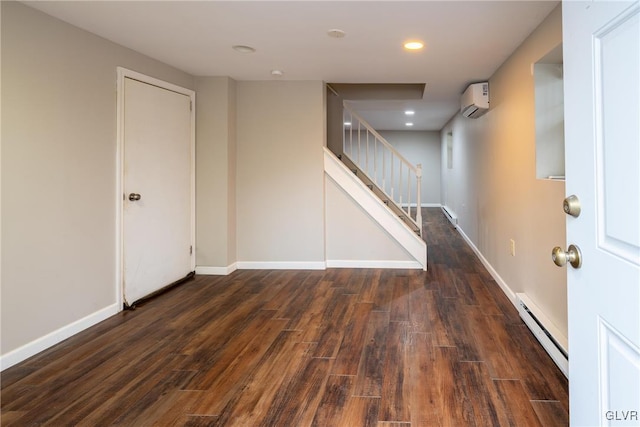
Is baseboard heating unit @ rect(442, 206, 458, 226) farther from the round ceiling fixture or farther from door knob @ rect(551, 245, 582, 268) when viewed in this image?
door knob @ rect(551, 245, 582, 268)

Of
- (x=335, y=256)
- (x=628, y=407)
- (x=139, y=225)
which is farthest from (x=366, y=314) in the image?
(x=628, y=407)

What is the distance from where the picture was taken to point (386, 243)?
14.9 feet

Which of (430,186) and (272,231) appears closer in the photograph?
(272,231)

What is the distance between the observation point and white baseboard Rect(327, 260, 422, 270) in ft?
14.7

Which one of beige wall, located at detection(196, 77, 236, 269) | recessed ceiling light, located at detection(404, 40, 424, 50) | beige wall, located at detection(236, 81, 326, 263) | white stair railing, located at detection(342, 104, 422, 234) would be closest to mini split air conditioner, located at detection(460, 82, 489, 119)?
white stair railing, located at detection(342, 104, 422, 234)

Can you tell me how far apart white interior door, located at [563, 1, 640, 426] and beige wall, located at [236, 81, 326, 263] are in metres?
3.51

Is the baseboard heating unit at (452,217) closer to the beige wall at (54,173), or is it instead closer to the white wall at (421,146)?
the white wall at (421,146)

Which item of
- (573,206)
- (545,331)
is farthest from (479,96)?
(573,206)

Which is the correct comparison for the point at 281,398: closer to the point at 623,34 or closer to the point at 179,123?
the point at 623,34

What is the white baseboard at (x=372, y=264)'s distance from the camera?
449cm

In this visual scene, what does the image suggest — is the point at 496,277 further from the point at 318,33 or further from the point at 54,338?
the point at 54,338

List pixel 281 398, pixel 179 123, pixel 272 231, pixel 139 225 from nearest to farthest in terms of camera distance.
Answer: pixel 281 398 → pixel 139 225 → pixel 179 123 → pixel 272 231

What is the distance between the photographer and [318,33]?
286 cm

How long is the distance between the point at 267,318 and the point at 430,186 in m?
8.66
